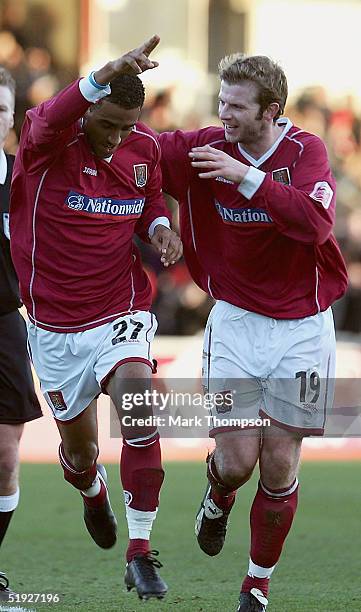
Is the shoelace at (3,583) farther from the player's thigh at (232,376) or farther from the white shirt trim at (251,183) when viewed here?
the white shirt trim at (251,183)

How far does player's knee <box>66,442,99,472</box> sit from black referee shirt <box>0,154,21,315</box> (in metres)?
0.81

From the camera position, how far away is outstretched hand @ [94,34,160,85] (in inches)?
210

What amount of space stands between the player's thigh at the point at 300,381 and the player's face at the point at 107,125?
3.90 feet

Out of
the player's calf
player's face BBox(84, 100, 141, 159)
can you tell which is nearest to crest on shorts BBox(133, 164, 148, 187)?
player's face BBox(84, 100, 141, 159)

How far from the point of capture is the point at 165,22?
64.3ft

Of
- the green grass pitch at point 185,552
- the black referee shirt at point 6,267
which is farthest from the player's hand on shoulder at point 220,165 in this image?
the green grass pitch at point 185,552

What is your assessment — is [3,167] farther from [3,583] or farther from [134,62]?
[3,583]

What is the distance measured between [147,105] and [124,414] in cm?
1111

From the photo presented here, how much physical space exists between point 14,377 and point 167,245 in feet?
4.01

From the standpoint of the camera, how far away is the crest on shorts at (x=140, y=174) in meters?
6.03

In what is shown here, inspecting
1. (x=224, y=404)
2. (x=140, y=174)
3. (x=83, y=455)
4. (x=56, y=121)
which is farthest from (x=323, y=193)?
(x=83, y=455)

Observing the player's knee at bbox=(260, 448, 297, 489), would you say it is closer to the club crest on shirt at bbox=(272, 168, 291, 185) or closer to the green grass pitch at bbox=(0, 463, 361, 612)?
the green grass pitch at bbox=(0, 463, 361, 612)

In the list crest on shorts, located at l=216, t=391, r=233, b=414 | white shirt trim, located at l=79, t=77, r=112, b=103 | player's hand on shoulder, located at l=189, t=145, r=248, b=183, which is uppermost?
white shirt trim, located at l=79, t=77, r=112, b=103

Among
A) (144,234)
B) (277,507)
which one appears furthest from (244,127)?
(277,507)
